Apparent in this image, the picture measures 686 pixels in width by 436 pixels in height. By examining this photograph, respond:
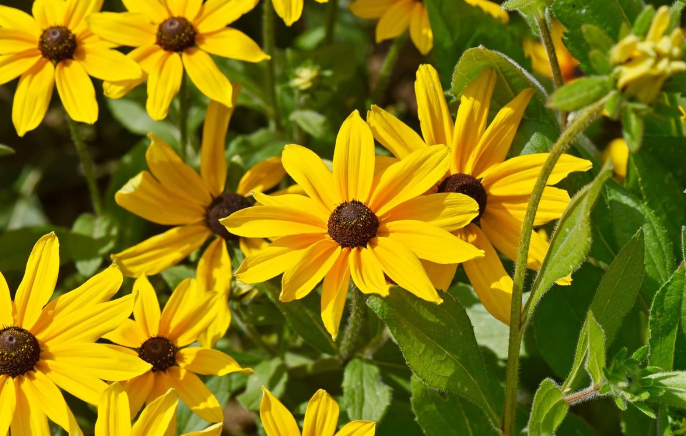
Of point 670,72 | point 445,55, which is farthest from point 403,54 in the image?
point 670,72

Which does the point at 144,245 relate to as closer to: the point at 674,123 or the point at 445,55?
the point at 445,55

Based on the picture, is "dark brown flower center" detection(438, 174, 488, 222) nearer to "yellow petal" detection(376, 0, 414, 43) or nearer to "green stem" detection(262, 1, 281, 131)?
"yellow petal" detection(376, 0, 414, 43)

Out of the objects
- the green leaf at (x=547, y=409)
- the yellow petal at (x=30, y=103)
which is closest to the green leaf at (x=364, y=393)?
the green leaf at (x=547, y=409)

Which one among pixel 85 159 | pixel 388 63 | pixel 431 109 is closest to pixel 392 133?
pixel 431 109

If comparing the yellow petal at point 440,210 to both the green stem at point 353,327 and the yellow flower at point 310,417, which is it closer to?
the green stem at point 353,327

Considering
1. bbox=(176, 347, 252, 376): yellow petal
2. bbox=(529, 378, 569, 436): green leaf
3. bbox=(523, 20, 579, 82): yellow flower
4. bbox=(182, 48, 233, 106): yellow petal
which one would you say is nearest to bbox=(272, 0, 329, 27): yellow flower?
bbox=(182, 48, 233, 106): yellow petal

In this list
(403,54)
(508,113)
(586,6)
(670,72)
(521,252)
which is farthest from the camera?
(403,54)
